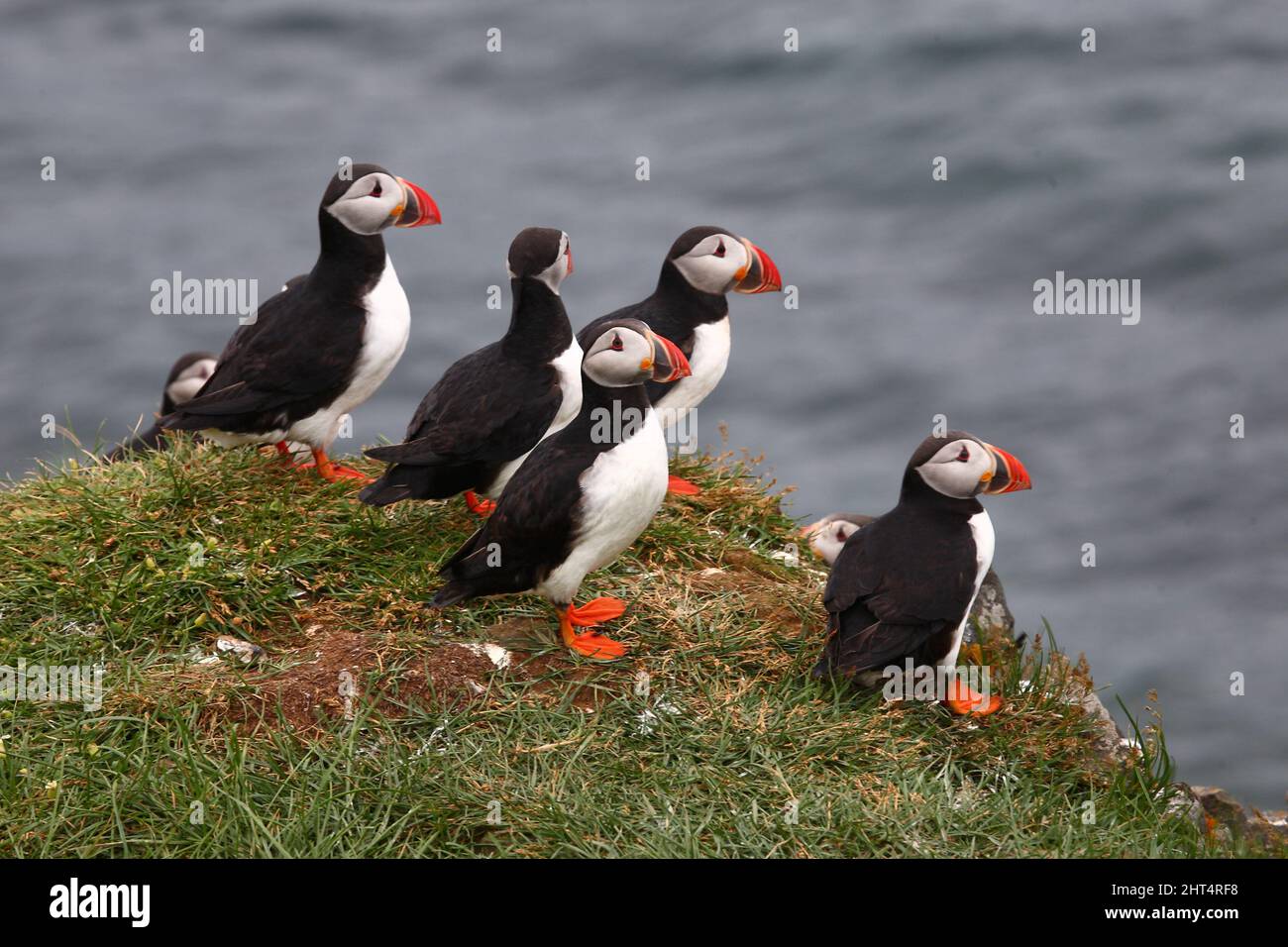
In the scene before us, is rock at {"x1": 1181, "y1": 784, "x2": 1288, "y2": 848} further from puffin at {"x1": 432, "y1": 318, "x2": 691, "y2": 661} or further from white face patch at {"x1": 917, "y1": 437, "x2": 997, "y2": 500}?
puffin at {"x1": 432, "y1": 318, "x2": 691, "y2": 661}

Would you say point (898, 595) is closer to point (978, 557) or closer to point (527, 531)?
point (978, 557)

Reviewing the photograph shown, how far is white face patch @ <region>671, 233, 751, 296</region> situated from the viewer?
760 centimetres

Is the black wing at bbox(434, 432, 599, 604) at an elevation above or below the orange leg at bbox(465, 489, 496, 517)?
below

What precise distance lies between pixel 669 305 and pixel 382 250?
1.49 meters

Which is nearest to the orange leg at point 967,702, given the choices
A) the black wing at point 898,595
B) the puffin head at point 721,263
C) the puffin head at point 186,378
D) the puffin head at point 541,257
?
the black wing at point 898,595

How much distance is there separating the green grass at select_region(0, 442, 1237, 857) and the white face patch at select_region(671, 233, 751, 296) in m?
1.32

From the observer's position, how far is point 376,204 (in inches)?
275

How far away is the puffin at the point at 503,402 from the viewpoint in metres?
6.48

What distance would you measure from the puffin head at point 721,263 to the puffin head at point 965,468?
5.06 ft

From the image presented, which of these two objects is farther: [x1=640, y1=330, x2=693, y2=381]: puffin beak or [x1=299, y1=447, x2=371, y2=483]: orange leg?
[x1=299, y1=447, x2=371, y2=483]: orange leg

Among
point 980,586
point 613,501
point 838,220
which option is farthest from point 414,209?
point 838,220

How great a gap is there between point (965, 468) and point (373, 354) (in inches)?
107

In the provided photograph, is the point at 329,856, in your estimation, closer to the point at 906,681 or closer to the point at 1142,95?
the point at 906,681

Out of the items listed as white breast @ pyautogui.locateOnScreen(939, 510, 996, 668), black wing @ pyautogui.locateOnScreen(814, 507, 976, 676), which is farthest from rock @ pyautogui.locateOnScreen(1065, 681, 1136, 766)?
black wing @ pyautogui.locateOnScreen(814, 507, 976, 676)
